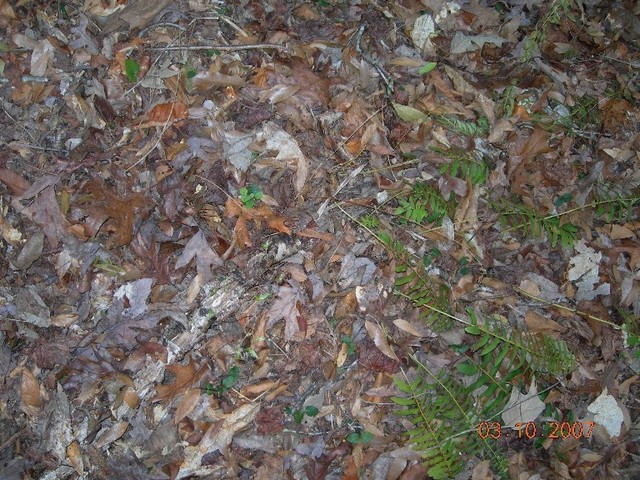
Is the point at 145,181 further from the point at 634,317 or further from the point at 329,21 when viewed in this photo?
the point at 634,317

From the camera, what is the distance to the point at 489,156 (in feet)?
11.6

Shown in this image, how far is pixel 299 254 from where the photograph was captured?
3133 millimetres

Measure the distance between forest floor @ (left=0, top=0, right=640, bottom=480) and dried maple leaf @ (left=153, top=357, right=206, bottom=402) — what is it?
16 millimetres

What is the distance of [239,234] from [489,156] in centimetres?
190

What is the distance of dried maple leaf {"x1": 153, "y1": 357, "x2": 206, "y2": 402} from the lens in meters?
2.89

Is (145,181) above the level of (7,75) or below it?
below

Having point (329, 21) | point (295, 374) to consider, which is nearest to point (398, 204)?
point (295, 374)

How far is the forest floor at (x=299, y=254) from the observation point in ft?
9.55

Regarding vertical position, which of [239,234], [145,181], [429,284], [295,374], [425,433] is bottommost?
[425,433]

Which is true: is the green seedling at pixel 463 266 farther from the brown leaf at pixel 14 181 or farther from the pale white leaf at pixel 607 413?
the brown leaf at pixel 14 181

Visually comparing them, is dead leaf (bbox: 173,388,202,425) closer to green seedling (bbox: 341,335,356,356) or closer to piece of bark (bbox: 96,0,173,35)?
green seedling (bbox: 341,335,356,356)

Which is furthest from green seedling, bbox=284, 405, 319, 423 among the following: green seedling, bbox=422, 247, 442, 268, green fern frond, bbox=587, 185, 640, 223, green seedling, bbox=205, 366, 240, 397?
green fern frond, bbox=587, 185, 640, 223

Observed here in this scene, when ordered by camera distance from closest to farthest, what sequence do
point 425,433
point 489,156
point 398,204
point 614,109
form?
1. point 425,433
2. point 398,204
3. point 489,156
4. point 614,109
